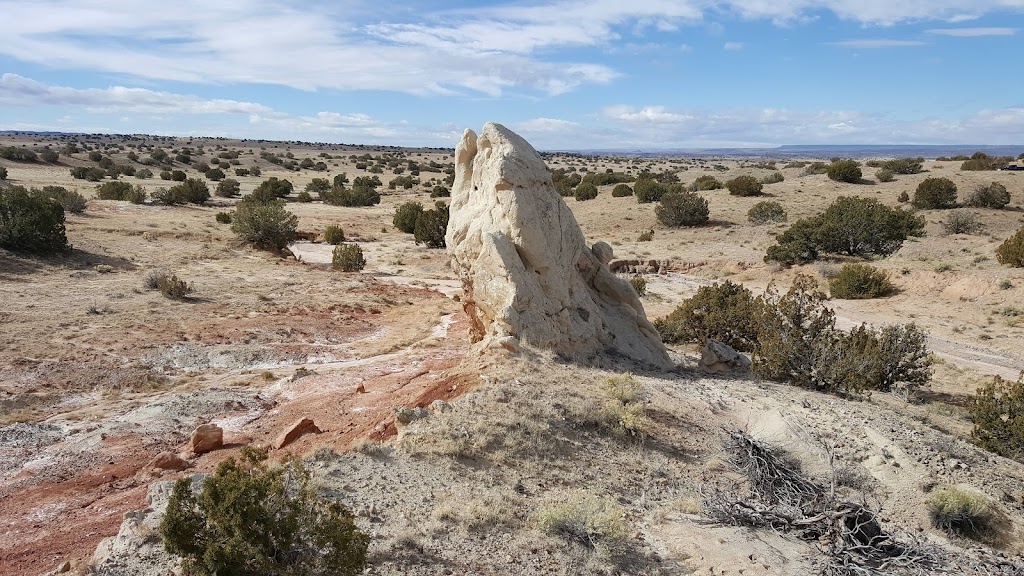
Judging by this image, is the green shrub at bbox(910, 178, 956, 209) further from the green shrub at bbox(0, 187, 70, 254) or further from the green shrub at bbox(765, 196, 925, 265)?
the green shrub at bbox(0, 187, 70, 254)

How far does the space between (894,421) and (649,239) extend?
24716 mm

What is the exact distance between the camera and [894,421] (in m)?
9.56

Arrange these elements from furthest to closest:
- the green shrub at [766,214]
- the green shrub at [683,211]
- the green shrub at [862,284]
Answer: the green shrub at [683,211], the green shrub at [766,214], the green shrub at [862,284]

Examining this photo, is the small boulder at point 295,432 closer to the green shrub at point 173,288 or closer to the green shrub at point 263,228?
the green shrub at point 173,288

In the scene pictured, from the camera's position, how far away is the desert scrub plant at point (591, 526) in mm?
5957

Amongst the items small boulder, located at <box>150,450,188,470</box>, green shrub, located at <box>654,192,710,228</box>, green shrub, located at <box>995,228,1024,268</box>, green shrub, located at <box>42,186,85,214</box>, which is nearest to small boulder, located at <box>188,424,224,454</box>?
small boulder, located at <box>150,450,188,470</box>

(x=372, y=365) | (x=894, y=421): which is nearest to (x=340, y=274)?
(x=372, y=365)

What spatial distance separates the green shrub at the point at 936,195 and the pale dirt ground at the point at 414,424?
1564cm

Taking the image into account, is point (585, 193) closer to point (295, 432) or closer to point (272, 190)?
point (272, 190)

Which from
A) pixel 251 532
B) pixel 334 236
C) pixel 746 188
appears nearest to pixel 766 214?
pixel 746 188

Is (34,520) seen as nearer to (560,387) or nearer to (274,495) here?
(274,495)

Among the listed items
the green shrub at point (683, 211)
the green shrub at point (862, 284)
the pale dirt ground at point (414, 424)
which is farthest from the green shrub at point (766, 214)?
the pale dirt ground at point (414, 424)

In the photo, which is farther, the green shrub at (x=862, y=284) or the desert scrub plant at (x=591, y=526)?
the green shrub at (x=862, y=284)

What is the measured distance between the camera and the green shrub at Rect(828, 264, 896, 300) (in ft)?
75.7
